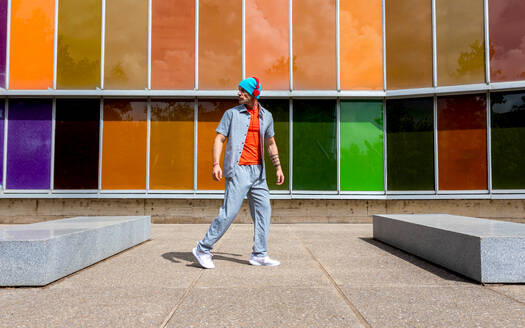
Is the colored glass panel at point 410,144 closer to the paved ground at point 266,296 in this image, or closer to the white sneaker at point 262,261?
the paved ground at point 266,296

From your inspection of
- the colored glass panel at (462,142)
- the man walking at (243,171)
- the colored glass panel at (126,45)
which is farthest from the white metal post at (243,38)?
the man walking at (243,171)

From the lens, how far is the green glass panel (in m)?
9.72

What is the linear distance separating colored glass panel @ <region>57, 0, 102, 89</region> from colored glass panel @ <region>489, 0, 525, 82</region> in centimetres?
1018

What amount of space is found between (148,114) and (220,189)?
2.78 metres

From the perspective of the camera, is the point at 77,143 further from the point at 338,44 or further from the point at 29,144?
the point at 338,44

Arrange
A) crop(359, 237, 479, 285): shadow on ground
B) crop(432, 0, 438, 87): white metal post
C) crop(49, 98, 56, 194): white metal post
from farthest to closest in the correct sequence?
crop(49, 98, 56, 194): white metal post, crop(432, 0, 438, 87): white metal post, crop(359, 237, 479, 285): shadow on ground

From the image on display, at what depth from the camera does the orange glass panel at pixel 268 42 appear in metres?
9.83

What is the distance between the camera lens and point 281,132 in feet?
32.1

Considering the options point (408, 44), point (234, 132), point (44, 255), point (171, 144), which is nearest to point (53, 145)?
point (171, 144)

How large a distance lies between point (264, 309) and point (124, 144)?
8.09 meters

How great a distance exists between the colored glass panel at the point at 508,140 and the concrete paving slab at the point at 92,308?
891cm

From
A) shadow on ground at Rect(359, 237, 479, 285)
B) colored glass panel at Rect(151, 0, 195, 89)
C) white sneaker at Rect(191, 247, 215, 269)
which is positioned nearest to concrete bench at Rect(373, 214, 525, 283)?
shadow on ground at Rect(359, 237, 479, 285)

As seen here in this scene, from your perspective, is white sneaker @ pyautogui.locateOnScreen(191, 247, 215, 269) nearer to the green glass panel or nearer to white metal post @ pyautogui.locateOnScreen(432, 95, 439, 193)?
the green glass panel

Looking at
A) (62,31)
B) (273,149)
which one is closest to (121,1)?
(62,31)
